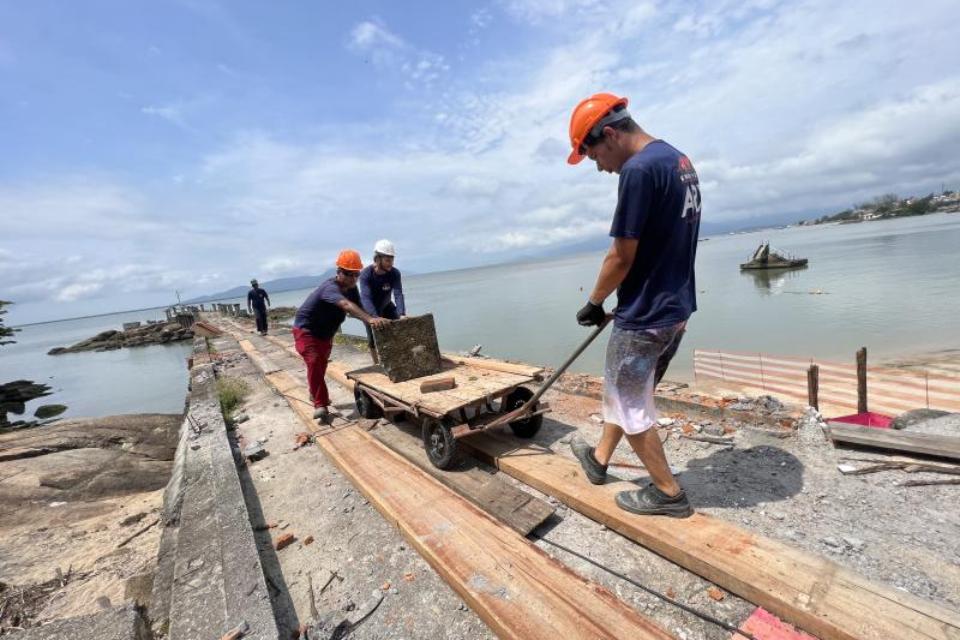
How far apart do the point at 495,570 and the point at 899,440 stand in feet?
10.3

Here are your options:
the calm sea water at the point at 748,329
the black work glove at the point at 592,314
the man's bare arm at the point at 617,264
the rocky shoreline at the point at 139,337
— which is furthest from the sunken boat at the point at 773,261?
the rocky shoreline at the point at 139,337

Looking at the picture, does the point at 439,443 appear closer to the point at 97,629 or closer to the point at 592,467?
the point at 592,467

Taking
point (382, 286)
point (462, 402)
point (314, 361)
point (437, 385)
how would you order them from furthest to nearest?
1. point (382, 286)
2. point (314, 361)
3. point (437, 385)
4. point (462, 402)

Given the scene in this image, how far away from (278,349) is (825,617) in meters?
12.9

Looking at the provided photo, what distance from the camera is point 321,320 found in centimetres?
541

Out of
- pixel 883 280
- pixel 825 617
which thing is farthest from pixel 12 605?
pixel 883 280

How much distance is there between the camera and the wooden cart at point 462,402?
3363 millimetres

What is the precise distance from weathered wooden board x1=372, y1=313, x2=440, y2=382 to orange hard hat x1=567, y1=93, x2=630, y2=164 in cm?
264

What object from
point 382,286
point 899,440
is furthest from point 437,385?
point 899,440

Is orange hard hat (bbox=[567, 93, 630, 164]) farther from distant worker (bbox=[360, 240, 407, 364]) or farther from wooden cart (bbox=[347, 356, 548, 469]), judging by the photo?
distant worker (bbox=[360, 240, 407, 364])

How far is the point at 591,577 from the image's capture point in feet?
7.38

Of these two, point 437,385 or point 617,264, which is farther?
point 437,385

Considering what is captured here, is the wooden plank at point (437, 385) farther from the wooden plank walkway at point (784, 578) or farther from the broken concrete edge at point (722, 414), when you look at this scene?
the broken concrete edge at point (722, 414)

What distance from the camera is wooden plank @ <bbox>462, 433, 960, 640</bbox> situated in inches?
63.6
